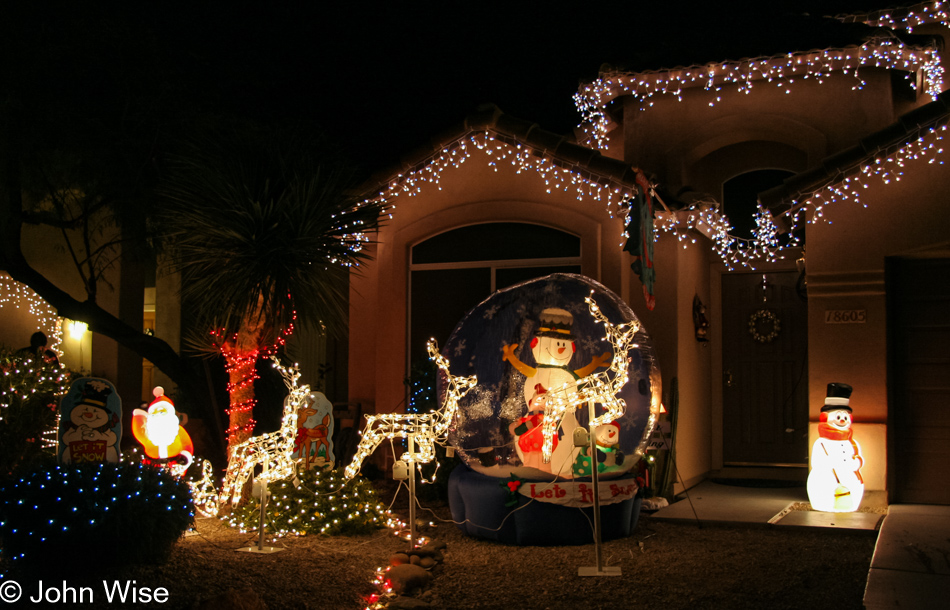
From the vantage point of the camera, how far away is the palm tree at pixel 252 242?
26.0ft

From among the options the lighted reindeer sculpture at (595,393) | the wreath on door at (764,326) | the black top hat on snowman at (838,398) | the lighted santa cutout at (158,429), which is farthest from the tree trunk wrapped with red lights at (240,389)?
the wreath on door at (764,326)

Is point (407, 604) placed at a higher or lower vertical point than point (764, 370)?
lower

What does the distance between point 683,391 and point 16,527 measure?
628 centimetres

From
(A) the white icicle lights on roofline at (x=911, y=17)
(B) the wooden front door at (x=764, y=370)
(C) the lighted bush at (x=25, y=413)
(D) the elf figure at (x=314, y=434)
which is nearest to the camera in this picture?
(D) the elf figure at (x=314, y=434)

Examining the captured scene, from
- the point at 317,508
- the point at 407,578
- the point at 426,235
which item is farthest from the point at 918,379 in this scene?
the point at 317,508

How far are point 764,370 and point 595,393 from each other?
15.9 ft

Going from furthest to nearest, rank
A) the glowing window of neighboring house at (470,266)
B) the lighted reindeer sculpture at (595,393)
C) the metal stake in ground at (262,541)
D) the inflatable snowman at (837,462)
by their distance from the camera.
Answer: the glowing window of neighboring house at (470,266), the inflatable snowman at (837,462), the metal stake in ground at (262,541), the lighted reindeer sculpture at (595,393)

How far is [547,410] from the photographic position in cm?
632

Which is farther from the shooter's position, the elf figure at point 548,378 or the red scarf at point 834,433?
the red scarf at point 834,433

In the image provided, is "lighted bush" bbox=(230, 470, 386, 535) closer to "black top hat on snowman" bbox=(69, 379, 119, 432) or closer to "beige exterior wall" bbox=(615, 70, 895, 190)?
"black top hat on snowman" bbox=(69, 379, 119, 432)

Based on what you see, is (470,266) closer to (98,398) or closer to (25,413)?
(98,398)

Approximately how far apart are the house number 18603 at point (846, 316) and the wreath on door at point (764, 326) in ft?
7.02

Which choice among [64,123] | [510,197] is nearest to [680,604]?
[510,197]

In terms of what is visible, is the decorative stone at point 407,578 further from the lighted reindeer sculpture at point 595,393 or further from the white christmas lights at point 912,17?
the white christmas lights at point 912,17
